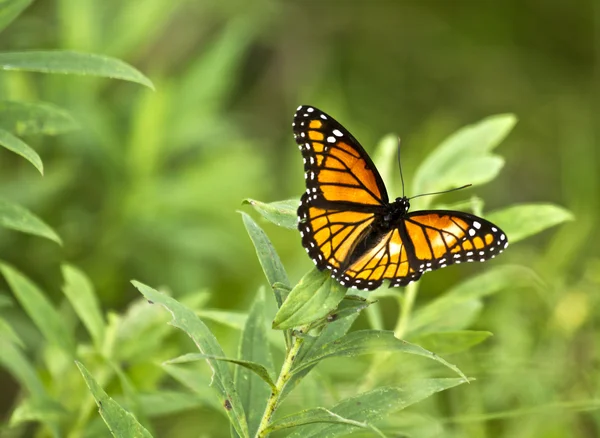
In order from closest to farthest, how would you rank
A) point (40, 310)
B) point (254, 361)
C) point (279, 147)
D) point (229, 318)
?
1. point (254, 361)
2. point (229, 318)
3. point (40, 310)
4. point (279, 147)

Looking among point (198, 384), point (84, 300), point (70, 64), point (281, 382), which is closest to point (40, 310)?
point (84, 300)

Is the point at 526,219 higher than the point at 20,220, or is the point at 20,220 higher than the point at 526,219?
the point at 526,219

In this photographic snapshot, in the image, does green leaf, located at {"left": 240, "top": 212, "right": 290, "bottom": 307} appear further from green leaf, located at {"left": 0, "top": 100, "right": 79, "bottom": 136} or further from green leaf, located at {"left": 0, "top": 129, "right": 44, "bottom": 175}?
green leaf, located at {"left": 0, "top": 100, "right": 79, "bottom": 136}

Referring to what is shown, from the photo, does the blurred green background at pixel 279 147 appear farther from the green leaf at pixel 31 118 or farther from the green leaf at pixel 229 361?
the green leaf at pixel 31 118

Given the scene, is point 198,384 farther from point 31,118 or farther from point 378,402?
point 31,118

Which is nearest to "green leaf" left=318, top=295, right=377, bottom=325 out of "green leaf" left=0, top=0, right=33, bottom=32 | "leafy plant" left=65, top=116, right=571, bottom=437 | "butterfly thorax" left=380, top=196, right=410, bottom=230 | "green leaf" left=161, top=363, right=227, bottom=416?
"leafy plant" left=65, top=116, right=571, bottom=437

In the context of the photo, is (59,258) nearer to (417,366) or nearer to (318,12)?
(417,366)

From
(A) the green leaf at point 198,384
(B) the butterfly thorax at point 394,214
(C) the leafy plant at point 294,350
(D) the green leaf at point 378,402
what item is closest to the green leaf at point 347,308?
(C) the leafy plant at point 294,350
